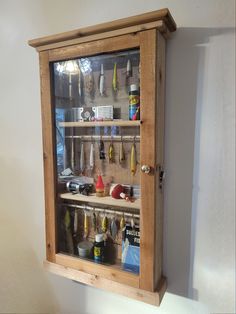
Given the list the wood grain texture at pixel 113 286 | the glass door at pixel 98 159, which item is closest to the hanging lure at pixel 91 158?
the glass door at pixel 98 159

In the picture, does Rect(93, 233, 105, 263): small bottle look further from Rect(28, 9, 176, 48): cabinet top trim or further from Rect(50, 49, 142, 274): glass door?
Rect(28, 9, 176, 48): cabinet top trim

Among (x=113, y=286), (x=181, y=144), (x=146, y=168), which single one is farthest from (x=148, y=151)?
(x=113, y=286)

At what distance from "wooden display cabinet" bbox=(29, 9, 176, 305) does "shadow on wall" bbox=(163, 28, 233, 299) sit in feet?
0.16

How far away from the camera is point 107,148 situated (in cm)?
103

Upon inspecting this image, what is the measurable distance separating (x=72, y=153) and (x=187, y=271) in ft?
2.27

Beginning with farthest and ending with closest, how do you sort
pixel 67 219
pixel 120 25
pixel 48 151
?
pixel 67 219, pixel 48 151, pixel 120 25

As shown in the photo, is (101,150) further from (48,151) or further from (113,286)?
(113,286)

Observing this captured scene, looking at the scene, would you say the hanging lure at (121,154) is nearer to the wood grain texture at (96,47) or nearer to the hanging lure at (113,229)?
the hanging lure at (113,229)

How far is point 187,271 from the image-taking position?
91 centimetres

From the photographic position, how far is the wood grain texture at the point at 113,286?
0.84m

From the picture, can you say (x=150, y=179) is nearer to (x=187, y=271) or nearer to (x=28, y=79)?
(x=187, y=271)

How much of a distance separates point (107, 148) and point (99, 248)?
17.2 inches

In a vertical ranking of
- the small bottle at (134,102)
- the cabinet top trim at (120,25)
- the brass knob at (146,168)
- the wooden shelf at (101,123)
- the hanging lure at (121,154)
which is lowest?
the brass knob at (146,168)

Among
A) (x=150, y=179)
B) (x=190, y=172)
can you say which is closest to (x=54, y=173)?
(x=150, y=179)
